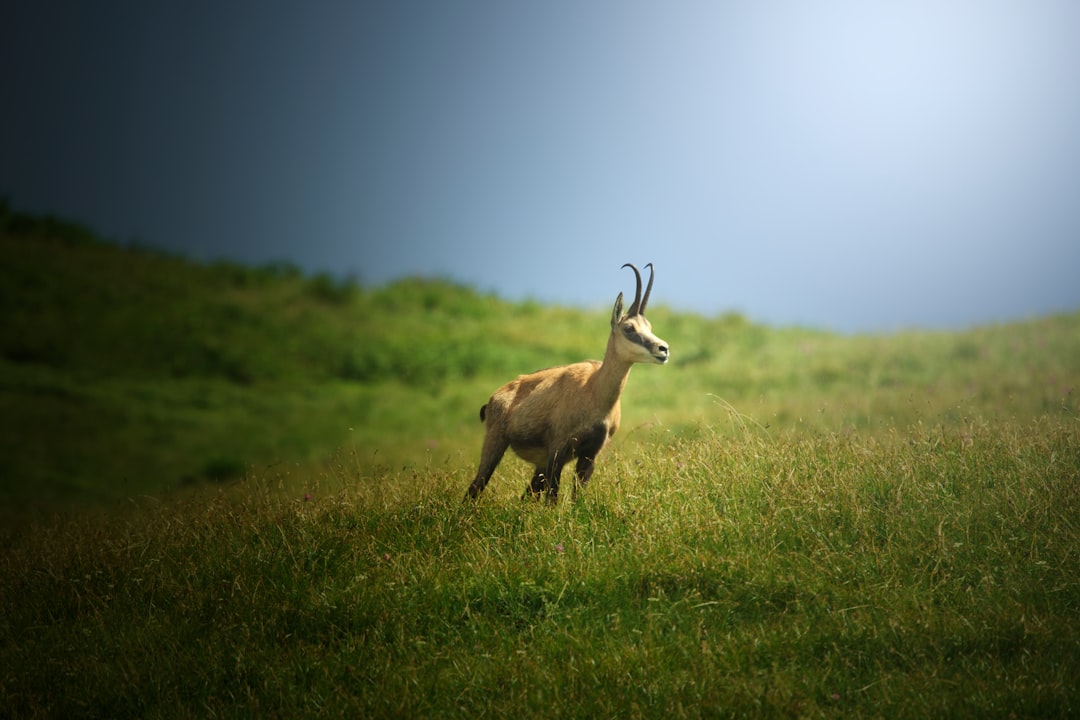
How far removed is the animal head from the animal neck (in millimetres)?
65

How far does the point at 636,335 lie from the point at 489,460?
213cm

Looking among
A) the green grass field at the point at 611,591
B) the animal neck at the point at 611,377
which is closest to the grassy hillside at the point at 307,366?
the green grass field at the point at 611,591

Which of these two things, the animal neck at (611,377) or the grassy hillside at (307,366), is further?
the grassy hillside at (307,366)

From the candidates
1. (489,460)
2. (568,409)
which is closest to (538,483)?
(489,460)

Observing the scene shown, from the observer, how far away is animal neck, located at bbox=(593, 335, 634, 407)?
8.16 m

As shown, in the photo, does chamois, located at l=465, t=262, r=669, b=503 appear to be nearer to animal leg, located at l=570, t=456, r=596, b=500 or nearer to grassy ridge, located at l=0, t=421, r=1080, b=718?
animal leg, located at l=570, t=456, r=596, b=500

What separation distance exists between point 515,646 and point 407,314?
27857mm

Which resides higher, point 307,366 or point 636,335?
point 636,335

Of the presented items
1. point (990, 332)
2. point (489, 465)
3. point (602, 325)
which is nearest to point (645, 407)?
point (602, 325)

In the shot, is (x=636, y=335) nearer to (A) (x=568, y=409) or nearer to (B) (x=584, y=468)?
(A) (x=568, y=409)

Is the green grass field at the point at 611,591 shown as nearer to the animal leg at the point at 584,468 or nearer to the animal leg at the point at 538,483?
the animal leg at the point at 584,468

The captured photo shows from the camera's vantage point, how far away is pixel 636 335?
796cm

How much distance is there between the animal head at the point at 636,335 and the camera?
7852 millimetres

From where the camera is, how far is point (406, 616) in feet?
23.8
